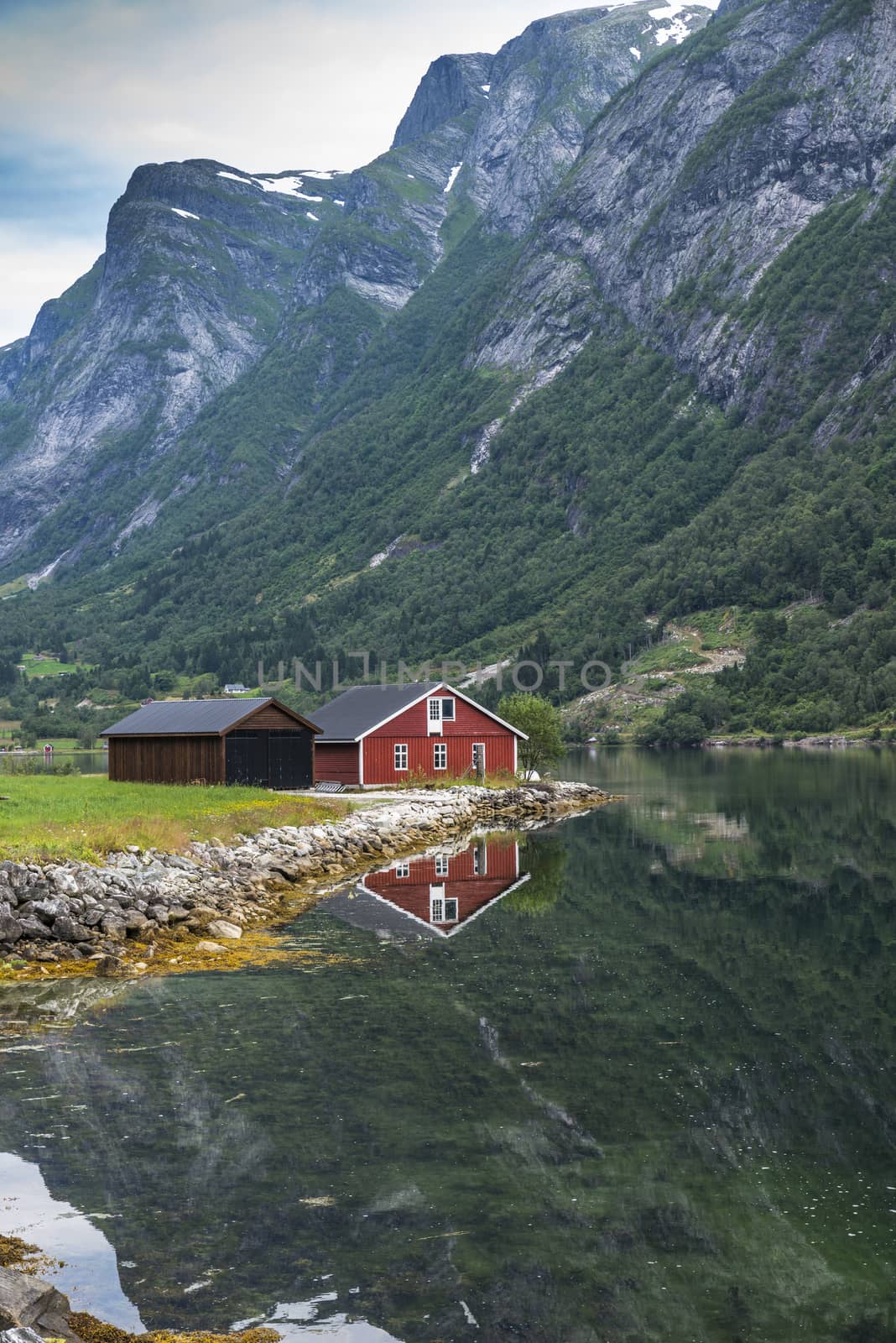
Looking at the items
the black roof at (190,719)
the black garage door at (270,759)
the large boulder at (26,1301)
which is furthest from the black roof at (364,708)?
the large boulder at (26,1301)

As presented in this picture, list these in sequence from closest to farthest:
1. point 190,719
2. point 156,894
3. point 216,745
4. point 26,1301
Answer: point 26,1301 < point 156,894 < point 216,745 < point 190,719

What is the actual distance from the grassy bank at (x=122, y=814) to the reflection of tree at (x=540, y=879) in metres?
8.68

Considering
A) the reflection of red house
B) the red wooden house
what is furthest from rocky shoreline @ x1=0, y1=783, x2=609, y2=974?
the red wooden house

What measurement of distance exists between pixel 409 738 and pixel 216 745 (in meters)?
19.2

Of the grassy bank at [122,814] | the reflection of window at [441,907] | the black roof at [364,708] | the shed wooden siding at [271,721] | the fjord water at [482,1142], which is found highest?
the black roof at [364,708]

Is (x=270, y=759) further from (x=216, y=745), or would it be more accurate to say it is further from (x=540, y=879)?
(x=540, y=879)

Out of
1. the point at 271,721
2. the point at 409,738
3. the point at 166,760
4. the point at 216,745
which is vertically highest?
the point at 271,721

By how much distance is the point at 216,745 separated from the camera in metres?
58.6

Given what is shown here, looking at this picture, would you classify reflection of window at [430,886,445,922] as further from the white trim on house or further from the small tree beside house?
the small tree beside house

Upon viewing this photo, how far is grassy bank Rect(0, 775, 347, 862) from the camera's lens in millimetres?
32406

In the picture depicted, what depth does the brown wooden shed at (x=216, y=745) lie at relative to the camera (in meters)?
59.1

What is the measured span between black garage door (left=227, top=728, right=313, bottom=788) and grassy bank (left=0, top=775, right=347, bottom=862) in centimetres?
370

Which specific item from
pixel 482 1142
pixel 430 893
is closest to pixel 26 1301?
pixel 482 1142

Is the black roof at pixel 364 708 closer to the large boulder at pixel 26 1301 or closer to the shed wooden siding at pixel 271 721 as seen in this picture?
the shed wooden siding at pixel 271 721
